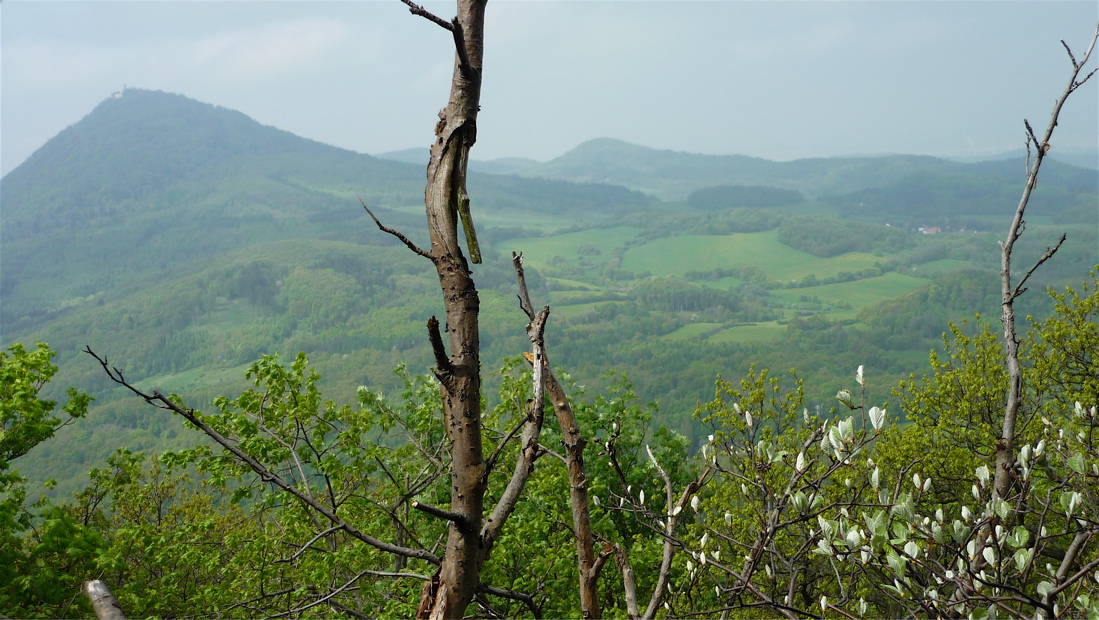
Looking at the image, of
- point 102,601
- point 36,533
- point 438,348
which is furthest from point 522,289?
point 36,533

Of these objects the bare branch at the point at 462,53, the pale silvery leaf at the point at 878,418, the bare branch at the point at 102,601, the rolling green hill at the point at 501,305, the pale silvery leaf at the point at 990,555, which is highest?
the bare branch at the point at 462,53

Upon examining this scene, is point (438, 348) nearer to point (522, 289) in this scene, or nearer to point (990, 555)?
point (522, 289)

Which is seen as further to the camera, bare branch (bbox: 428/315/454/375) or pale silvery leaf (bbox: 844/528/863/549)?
pale silvery leaf (bbox: 844/528/863/549)

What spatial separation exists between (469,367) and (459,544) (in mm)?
611

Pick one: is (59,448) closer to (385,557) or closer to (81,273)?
(385,557)

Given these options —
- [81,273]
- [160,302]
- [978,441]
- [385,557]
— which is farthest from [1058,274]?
[81,273]

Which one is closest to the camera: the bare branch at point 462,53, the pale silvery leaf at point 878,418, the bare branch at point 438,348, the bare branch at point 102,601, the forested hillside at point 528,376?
the bare branch at point 102,601

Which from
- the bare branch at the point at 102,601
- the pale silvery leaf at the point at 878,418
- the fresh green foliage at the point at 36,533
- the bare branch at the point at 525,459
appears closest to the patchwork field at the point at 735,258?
the fresh green foliage at the point at 36,533

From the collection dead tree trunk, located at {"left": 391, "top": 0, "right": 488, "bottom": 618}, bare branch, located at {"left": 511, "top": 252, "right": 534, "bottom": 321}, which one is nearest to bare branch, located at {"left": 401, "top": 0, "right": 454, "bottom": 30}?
dead tree trunk, located at {"left": 391, "top": 0, "right": 488, "bottom": 618}

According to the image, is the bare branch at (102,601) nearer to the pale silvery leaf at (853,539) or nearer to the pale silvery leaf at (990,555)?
the pale silvery leaf at (853,539)

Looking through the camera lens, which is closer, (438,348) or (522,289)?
(438,348)

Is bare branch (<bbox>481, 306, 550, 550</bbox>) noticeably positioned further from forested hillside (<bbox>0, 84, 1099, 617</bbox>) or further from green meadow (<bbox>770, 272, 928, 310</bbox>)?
green meadow (<bbox>770, 272, 928, 310</bbox>)

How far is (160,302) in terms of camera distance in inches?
5782

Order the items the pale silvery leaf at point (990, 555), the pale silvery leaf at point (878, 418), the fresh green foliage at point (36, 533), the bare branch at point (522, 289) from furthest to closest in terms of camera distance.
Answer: the fresh green foliage at point (36, 533) → the pale silvery leaf at point (878, 418) → the bare branch at point (522, 289) → the pale silvery leaf at point (990, 555)
